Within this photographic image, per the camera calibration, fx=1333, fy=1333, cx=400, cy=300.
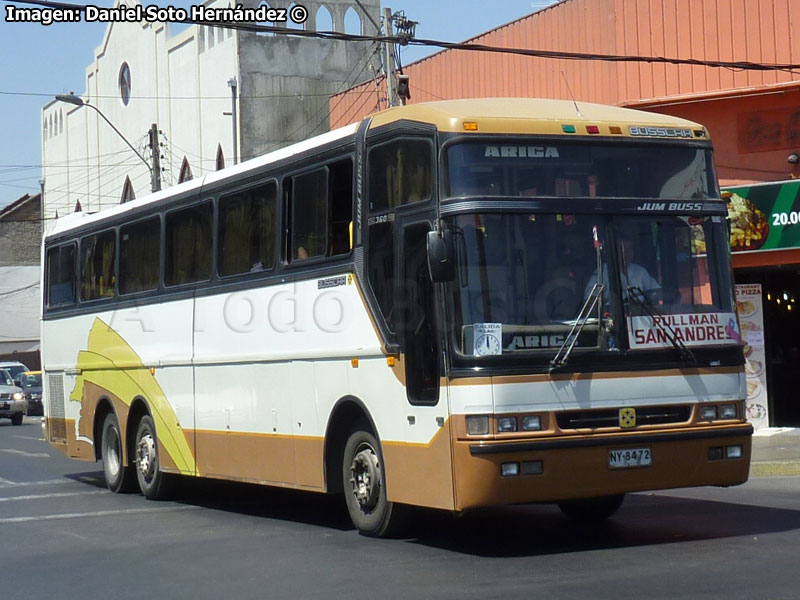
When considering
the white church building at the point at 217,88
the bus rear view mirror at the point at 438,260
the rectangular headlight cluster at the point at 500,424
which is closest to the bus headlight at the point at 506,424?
the rectangular headlight cluster at the point at 500,424

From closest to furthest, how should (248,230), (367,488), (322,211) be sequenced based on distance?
(367,488)
(322,211)
(248,230)

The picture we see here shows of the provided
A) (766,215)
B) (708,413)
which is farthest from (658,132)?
(766,215)

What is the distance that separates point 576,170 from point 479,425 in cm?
207

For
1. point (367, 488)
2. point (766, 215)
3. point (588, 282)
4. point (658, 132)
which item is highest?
point (766, 215)

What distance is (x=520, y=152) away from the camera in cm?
982

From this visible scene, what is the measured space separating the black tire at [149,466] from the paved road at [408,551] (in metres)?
0.51

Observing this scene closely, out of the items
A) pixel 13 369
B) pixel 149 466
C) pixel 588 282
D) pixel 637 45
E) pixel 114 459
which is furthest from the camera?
pixel 13 369

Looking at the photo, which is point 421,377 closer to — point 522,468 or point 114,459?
point 522,468

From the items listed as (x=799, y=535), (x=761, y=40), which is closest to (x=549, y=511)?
(x=799, y=535)

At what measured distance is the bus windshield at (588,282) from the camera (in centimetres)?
945

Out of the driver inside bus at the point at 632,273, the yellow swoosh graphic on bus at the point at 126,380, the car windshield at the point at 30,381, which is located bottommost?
the yellow swoosh graphic on bus at the point at 126,380

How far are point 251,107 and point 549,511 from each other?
36.7m

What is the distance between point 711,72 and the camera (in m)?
21.0

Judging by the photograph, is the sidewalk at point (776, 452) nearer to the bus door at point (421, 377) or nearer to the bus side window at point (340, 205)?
the bus side window at point (340, 205)
